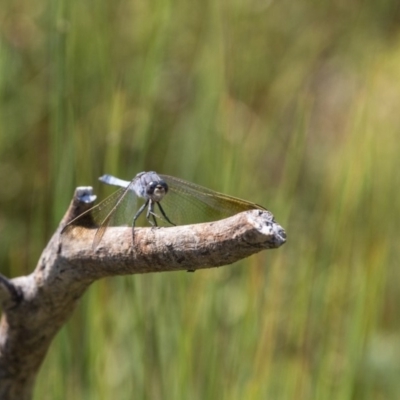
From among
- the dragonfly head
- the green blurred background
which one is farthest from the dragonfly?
the green blurred background

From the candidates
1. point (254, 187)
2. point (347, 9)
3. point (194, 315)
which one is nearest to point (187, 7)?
point (347, 9)

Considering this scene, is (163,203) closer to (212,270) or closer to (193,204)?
(193,204)

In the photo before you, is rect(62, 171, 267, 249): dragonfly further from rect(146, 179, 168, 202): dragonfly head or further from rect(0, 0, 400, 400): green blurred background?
rect(0, 0, 400, 400): green blurred background

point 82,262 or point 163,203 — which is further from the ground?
point 163,203

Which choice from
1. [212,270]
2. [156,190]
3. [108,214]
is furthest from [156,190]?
[212,270]

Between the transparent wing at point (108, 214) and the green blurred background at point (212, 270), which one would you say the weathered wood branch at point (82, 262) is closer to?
the transparent wing at point (108, 214)

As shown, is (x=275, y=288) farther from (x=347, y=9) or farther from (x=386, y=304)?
(x=347, y=9)
